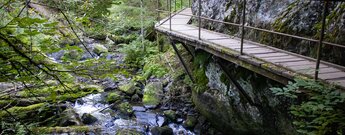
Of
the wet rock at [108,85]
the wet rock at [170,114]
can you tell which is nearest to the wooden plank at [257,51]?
the wet rock at [170,114]

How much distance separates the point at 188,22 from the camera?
402 inches

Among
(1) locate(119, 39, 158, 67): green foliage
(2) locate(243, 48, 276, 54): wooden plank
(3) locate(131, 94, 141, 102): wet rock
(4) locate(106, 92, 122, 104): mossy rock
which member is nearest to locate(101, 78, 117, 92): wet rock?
(4) locate(106, 92, 122, 104): mossy rock

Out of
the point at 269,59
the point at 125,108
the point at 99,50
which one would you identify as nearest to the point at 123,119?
the point at 125,108

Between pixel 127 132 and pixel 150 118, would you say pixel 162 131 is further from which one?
pixel 150 118

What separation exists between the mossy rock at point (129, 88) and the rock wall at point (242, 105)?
338 cm

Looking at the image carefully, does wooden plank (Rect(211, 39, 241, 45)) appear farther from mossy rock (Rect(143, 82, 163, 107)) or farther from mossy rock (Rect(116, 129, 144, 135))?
mossy rock (Rect(143, 82, 163, 107))

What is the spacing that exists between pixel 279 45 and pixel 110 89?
25.5ft

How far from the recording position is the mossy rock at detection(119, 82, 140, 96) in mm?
10944

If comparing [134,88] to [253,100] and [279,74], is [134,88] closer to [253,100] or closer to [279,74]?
[253,100]

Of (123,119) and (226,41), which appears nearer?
(226,41)

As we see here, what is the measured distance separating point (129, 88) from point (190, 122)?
3.55 meters

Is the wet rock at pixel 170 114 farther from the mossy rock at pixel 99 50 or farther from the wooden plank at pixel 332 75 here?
the mossy rock at pixel 99 50

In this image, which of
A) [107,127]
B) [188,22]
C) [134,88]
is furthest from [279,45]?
[134,88]

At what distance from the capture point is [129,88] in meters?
11.1
